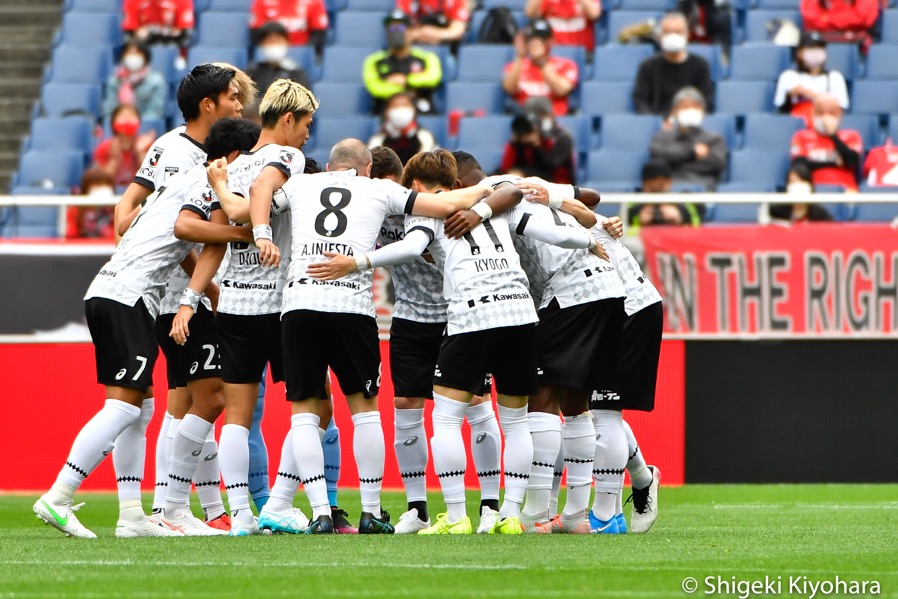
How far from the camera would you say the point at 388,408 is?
1207 cm

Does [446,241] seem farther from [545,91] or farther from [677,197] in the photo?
[545,91]

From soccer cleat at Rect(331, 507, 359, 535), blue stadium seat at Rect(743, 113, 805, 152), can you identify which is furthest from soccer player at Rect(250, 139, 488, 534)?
blue stadium seat at Rect(743, 113, 805, 152)

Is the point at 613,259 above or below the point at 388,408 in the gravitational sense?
above

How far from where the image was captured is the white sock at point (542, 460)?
738 centimetres

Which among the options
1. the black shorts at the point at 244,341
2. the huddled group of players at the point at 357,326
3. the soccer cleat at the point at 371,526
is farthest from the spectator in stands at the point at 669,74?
the soccer cleat at the point at 371,526

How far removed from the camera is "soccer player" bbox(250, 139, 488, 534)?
703 cm

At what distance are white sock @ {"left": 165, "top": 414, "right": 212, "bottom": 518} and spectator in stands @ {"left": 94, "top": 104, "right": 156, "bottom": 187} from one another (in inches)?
252

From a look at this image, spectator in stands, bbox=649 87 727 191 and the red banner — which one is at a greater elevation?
spectator in stands, bbox=649 87 727 191

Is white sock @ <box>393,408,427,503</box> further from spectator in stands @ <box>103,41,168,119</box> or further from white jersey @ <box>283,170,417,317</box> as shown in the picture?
spectator in stands @ <box>103,41,168,119</box>

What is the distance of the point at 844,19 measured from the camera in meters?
14.5

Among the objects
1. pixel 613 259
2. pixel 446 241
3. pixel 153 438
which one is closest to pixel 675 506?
pixel 613 259

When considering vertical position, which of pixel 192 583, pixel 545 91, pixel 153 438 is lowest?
pixel 153 438

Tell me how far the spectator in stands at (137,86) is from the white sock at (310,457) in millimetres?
8274

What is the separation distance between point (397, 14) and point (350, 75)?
837 mm
